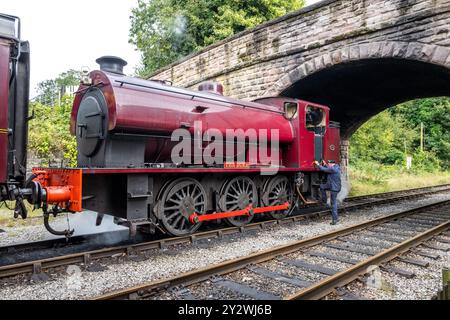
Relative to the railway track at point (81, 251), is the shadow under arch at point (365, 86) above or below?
above

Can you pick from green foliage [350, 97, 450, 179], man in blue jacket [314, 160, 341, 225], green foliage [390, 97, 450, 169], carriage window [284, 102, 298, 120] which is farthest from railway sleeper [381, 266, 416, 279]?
green foliage [390, 97, 450, 169]

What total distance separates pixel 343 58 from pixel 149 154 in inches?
256

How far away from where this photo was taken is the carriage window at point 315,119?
9.33 m

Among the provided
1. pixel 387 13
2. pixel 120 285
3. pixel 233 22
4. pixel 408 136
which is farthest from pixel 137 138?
pixel 408 136

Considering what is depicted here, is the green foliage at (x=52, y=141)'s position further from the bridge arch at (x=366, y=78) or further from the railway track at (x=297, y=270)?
the railway track at (x=297, y=270)

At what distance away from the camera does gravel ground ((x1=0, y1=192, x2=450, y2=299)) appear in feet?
12.2

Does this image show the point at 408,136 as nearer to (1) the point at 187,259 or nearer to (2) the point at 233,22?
(2) the point at 233,22

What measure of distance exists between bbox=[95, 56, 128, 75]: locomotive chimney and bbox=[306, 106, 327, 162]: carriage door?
5.18m

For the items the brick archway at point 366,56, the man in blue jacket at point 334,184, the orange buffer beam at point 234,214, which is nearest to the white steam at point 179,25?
the brick archway at point 366,56

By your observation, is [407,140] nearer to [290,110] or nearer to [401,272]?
[290,110]

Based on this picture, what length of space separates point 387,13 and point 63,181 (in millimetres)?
8571

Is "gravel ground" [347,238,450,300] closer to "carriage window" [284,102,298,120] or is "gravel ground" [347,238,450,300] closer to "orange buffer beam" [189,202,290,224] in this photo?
"orange buffer beam" [189,202,290,224]

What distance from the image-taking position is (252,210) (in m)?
7.32

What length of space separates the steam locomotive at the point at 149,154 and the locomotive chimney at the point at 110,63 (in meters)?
0.02
